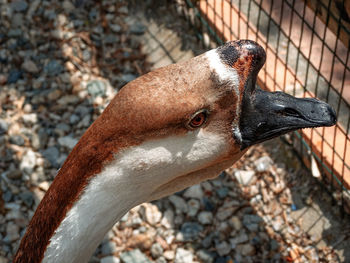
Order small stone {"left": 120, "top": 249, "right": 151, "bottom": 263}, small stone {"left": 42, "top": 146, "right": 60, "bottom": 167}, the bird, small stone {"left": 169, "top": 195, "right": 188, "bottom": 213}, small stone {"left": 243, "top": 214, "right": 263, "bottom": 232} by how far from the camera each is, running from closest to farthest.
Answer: the bird < small stone {"left": 120, "top": 249, "right": 151, "bottom": 263} < small stone {"left": 243, "top": 214, "right": 263, "bottom": 232} < small stone {"left": 169, "top": 195, "right": 188, "bottom": 213} < small stone {"left": 42, "top": 146, "right": 60, "bottom": 167}

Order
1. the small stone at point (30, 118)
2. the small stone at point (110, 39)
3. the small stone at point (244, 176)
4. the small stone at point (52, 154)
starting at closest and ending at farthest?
the small stone at point (244, 176) → the small stone at point (52, 154) → the small stone at point (30, 118) → the small stone at point (110, 39)

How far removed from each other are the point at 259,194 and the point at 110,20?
215 cm

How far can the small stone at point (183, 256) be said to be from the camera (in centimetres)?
355

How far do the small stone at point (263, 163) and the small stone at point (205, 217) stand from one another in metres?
0.51

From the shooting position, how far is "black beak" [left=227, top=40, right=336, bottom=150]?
2.08 meters

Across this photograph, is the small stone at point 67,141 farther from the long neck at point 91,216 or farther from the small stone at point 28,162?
the long neck at point 91,216

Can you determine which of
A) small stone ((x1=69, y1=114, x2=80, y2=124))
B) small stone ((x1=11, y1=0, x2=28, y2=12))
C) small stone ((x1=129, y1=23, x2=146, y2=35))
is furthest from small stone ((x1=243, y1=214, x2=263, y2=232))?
small stone ((x1=11, y1=0, x2=28, y2=12))

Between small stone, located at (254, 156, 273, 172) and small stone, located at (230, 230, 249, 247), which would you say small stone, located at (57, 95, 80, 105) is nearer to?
small stone, located at (254, 156, 273, 172)

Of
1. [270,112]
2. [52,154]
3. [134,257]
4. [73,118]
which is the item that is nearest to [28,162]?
[52,154]

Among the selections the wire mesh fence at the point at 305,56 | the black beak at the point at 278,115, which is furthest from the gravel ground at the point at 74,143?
the black beak at the point at 278,115

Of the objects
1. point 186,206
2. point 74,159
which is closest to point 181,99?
point 74,159

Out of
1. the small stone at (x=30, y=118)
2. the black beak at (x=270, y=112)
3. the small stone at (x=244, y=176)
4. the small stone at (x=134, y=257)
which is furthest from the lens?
the small stone at (x=30, y=118)

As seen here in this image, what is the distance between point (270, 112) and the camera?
2098 mm

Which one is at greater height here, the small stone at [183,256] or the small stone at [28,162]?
the small stone at [28,162]
